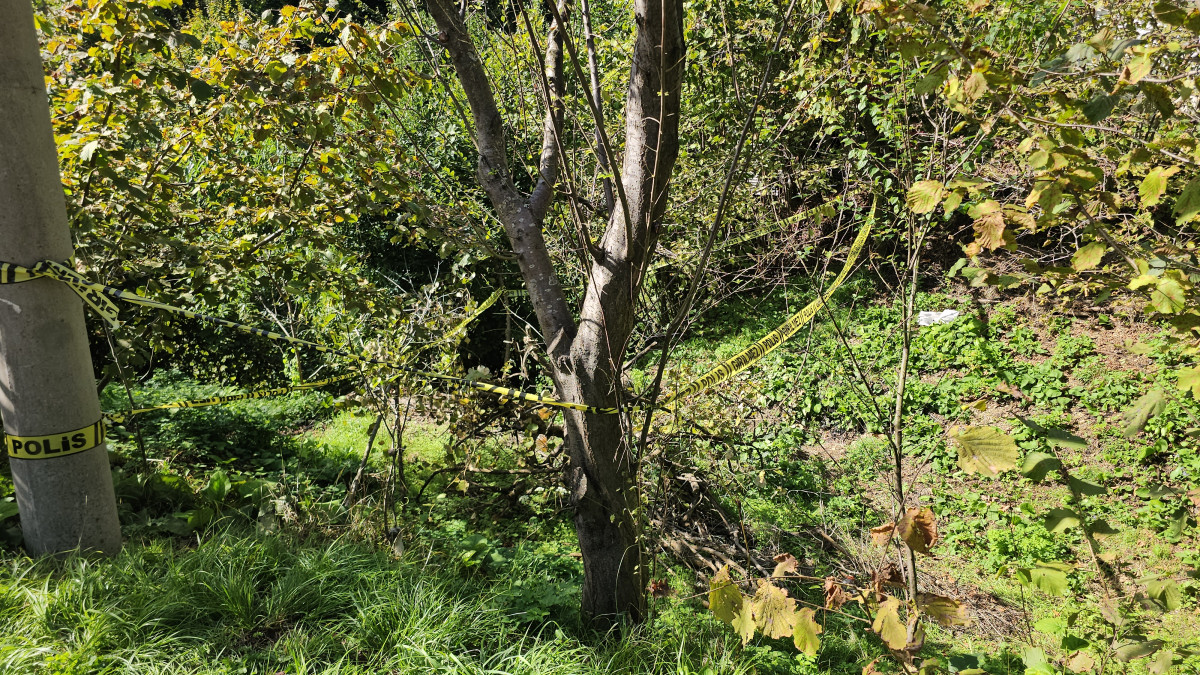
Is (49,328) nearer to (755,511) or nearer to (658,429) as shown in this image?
(658,429)

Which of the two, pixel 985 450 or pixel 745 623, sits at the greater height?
pixel 985 450

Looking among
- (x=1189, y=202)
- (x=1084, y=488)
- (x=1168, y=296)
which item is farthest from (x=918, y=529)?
(x=1189, y=202)

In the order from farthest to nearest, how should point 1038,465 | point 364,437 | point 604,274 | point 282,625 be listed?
point 364,437, point 282,625, point 604,274, point 1038,465

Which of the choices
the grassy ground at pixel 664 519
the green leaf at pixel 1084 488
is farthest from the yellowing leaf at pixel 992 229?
the green leaf at pixel 1084 488

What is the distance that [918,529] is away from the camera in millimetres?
1836

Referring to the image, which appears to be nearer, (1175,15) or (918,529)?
(1175,15)

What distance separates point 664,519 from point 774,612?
140 centimetres

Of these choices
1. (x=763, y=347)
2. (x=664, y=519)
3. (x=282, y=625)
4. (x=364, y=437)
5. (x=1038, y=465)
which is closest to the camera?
(x=1038, y=465)

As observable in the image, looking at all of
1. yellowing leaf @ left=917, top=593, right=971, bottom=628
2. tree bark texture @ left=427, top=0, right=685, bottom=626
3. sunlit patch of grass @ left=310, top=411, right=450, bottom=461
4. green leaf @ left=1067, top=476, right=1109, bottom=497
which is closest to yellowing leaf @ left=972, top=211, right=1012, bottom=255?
green leaf @ left=1067, top=476, right=1109, bottom=497

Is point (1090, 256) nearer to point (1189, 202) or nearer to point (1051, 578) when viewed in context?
point (1189, 202)

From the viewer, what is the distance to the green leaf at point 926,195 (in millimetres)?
1803

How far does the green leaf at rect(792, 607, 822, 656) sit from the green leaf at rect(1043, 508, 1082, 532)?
0.61 metres

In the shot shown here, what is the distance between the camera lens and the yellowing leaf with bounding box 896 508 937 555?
181cm

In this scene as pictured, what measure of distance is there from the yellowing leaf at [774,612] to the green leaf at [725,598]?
49mm
